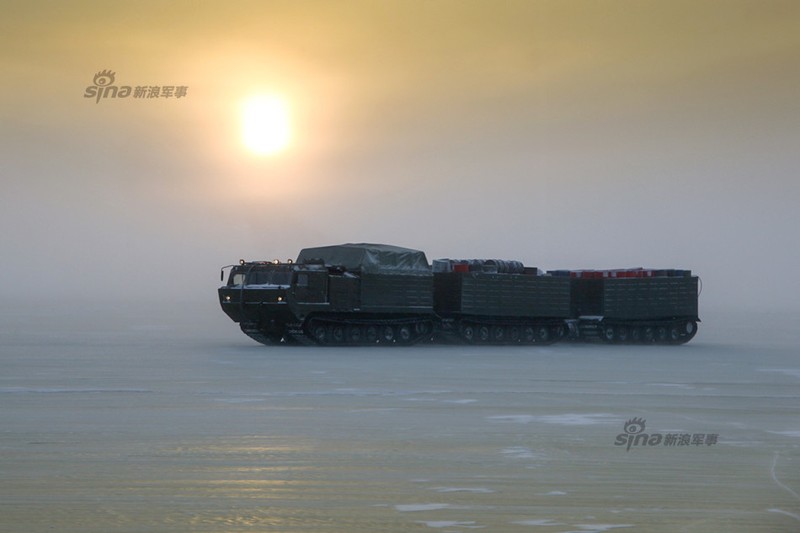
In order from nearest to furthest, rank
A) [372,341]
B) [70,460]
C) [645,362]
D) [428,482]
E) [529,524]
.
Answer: [529,524] → [428,482] → [70,460] → [645,362] → [372,341]

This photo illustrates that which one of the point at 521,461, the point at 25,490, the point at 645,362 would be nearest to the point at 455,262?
the point at 645,362

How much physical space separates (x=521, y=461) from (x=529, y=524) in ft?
11.1

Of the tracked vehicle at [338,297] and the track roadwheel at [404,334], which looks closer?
the tracked vehicle at [338,297]

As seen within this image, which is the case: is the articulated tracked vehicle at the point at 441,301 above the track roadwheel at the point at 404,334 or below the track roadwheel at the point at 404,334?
above

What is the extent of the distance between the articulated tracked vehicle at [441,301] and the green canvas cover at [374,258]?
46 millimetres

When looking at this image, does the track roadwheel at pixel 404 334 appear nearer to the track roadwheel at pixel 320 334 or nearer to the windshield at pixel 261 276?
the track roadwheel at pixel 320 334

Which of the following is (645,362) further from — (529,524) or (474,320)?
(529,524)

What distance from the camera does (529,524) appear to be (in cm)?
945
